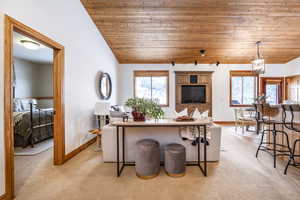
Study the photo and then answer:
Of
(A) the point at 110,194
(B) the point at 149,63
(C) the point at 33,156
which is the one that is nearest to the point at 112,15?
(B) the point at 149,63

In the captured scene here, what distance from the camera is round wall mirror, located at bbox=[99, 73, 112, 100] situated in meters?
4.64

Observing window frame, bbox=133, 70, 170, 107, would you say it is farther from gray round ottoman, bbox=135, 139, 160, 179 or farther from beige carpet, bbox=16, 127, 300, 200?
gray round ottoman, bbox=135, 139, 160, 179

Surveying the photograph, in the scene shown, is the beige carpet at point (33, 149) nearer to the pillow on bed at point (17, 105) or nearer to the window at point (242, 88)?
the pillow on bed at point (17, 105)

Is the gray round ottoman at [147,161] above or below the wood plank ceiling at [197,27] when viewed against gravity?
below

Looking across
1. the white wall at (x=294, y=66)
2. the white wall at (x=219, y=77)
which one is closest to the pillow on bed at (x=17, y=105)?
the white wall at (x=219, y=77)

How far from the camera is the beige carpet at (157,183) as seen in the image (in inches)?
72.7

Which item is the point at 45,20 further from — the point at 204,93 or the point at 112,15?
the point at 204,93

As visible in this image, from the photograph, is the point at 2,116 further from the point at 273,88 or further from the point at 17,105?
the point at 273,88

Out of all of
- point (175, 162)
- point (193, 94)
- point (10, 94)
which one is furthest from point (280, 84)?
point (10, 94)

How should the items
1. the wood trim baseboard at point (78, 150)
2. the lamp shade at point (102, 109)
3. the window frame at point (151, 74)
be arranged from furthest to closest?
1. the window frame at point (151, 74)
2. the lamp shade at point (102, 109)
3. the wood trim baseboard at point (78, 150)

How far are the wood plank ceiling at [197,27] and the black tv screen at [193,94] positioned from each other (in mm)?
1235

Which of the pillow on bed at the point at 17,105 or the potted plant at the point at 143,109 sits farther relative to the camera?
the pillow on bed at the point at 17,105

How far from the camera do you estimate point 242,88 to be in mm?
6566

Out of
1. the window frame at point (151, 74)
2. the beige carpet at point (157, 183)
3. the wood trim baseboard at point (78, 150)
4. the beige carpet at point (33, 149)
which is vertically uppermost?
the window frame at point (151, 74)
